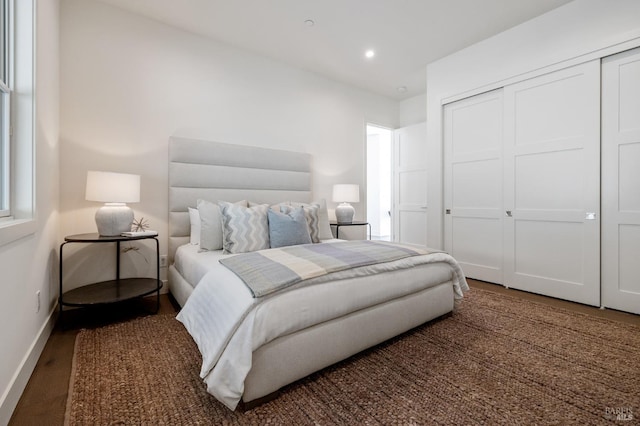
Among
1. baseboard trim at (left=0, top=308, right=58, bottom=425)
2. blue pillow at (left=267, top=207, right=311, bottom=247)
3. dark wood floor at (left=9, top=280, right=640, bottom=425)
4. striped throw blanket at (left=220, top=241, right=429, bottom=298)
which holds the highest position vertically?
blue pillow at (left=267, top=207, right=311, bottom=247)

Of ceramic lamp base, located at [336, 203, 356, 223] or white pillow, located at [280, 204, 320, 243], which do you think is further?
ceramic lamp base, located at [336, 203, 356, 223]

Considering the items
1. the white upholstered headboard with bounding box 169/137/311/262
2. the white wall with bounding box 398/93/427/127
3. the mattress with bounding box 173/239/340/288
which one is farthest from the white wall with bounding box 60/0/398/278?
the white wall with bounding box 398/93/427/127

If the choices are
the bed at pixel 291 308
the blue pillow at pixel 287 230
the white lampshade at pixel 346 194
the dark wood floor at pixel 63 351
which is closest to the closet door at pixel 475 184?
the dark wood floor at pixel 63 351

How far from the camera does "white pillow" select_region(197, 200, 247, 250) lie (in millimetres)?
2639

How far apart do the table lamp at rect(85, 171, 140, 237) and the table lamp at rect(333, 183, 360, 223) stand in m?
2.43

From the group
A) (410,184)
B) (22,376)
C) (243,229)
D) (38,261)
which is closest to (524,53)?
(410,184)

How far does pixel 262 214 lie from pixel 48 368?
5.56 feet

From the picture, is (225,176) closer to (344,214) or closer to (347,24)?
(344,214)

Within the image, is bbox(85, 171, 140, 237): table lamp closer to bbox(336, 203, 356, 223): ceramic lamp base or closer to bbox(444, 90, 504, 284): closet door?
bbox(336, 203, 356, 223): ceramic lamp base

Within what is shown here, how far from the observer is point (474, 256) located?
376 centimetres

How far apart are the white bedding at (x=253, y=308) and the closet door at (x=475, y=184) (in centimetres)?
195

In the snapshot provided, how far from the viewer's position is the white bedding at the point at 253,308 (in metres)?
1.31

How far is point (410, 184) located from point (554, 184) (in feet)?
7.11

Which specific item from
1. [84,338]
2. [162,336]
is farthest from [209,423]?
[84,338]
